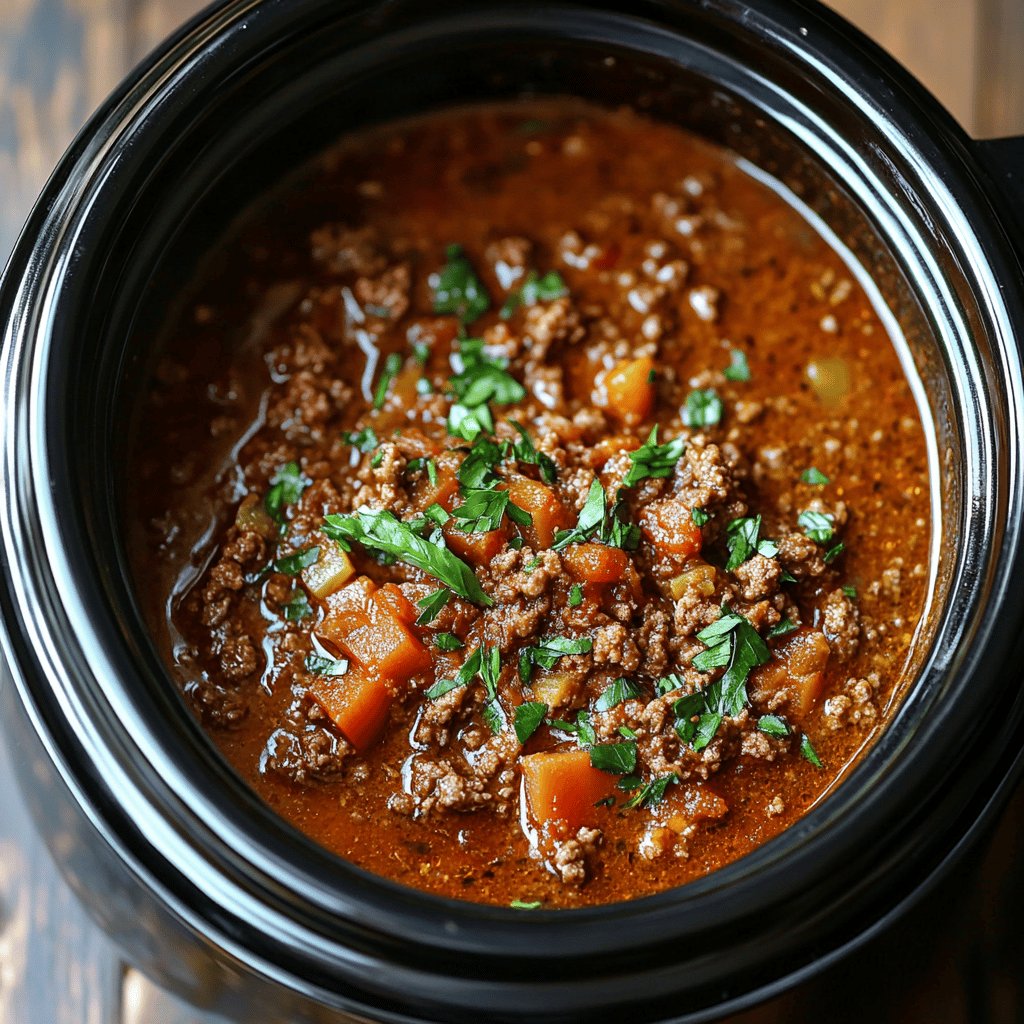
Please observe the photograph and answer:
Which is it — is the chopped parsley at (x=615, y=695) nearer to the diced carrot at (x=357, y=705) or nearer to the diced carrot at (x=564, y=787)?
the diced carrot at (x=564, y=787)

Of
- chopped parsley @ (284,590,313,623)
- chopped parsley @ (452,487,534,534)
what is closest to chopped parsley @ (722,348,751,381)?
chopped parsley @ (452,487,534,534)

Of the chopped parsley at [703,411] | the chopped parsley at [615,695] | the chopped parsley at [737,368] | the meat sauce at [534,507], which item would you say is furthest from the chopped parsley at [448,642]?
the chopped parsley at [737,368]

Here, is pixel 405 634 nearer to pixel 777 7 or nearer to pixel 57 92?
pixel 777 7

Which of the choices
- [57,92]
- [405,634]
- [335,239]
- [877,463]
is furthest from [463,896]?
[57,92]

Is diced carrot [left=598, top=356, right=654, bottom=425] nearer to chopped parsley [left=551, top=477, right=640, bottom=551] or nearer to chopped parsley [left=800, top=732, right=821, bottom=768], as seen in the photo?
chopped parsley [left=551, top=477, right=640, bottom=551]

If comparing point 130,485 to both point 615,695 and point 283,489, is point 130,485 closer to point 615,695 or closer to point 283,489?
point 283,489

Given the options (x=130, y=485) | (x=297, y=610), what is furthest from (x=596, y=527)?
(x=130, y=485)
